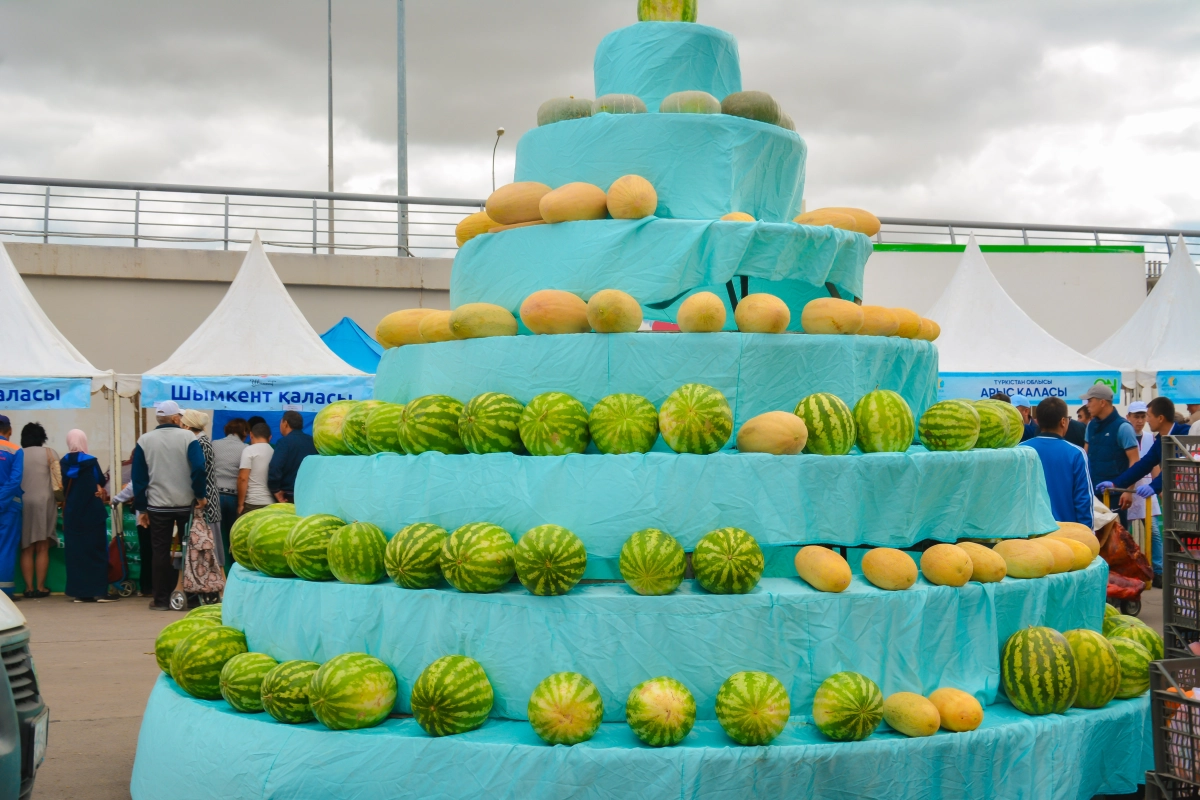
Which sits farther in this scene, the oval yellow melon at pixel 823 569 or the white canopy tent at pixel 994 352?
the white canopy tent at pixel 994 352

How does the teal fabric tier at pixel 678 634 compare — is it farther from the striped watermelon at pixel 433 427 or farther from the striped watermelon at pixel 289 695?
the striped watermelon at pixel 433 427

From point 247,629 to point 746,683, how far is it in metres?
2.66

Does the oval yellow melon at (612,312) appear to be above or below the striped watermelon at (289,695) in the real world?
above

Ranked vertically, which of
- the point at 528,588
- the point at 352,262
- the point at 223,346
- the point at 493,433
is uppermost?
the point at 352,262

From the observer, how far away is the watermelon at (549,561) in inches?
176

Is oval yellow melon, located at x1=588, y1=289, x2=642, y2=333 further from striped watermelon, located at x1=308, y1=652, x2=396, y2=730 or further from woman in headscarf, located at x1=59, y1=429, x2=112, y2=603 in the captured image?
woman in headscarf, located at x1=59, y1=429, x2=112, y2=603

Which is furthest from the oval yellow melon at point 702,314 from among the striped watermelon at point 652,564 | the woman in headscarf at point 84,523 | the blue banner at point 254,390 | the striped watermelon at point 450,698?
the woman in headscarf at point 84,523

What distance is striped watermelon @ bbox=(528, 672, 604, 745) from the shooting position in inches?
166

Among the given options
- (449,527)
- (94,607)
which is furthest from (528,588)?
(94,607)

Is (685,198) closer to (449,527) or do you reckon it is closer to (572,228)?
(572,228)

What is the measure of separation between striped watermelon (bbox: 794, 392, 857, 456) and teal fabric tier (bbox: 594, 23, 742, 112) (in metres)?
2.31

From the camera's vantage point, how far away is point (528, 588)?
4559 mm

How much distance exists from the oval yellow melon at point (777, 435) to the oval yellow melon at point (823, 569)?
0.46 meters

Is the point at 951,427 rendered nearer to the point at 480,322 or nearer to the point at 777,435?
the point at 777,435
